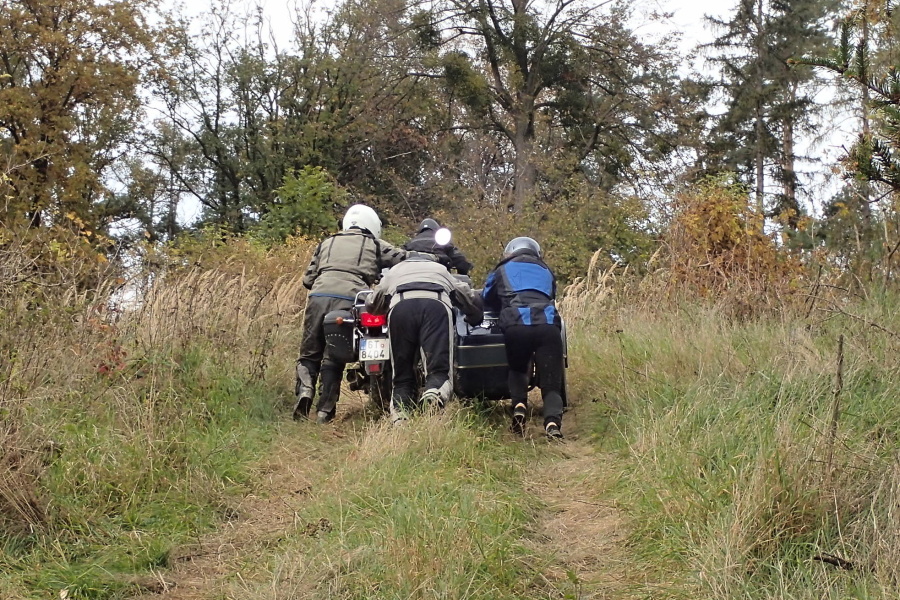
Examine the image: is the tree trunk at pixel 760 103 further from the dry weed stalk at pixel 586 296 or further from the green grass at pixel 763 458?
the green grass at pixel 763 458

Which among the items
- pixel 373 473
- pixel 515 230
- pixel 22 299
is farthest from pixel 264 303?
pixel 515 230

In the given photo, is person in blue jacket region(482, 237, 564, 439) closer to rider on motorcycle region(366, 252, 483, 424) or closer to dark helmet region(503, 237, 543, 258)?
dark helmet region(503, 237, 543, 258)

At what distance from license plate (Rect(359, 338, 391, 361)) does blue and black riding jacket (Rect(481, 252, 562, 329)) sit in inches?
36.0

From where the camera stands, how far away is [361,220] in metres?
8.28

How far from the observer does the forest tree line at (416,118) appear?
23281 millimetres

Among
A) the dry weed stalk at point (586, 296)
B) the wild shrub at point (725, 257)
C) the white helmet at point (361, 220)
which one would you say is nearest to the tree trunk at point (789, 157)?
the wild shrub at point (725, 257)

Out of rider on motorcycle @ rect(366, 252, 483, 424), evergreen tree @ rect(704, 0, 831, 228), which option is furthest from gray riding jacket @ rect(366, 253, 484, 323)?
evergreen tree @ rect(704, 0, 831, 228)

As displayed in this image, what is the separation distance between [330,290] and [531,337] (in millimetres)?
1872

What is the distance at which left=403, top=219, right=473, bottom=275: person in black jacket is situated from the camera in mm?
7508

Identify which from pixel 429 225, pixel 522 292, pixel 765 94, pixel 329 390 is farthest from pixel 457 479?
pixel 765 94

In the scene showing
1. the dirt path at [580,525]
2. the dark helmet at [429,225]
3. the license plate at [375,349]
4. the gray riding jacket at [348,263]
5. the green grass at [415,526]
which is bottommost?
the dirt path at [580,525]

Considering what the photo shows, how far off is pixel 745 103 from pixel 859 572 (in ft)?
101

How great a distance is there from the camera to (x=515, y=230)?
2019 centimetres

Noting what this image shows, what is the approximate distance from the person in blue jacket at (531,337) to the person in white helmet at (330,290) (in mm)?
1168
